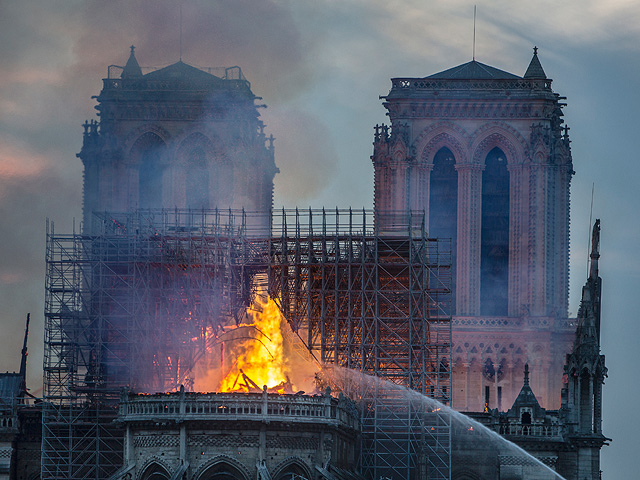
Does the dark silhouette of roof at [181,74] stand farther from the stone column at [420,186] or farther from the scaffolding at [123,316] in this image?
the scaffolding at [123,316]

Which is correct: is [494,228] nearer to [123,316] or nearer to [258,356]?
[258,356]

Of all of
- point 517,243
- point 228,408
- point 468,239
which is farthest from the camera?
point 468,239

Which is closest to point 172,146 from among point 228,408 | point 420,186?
point 420,186

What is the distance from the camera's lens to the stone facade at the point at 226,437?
80.7m

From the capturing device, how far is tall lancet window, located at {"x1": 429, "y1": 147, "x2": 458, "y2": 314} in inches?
4724

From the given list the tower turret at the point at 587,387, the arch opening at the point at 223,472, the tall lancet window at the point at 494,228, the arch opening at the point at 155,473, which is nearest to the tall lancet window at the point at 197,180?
the tall lancet window at the point at 494,228

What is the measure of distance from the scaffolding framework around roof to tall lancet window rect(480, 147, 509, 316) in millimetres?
20967

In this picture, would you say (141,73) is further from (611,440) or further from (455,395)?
(611,440)

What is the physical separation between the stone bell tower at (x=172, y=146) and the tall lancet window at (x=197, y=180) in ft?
0.21

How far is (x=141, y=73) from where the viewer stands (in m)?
124

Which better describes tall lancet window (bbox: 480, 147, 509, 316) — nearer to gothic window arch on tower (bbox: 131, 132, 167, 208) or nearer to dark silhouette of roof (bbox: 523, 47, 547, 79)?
dark silhouette of roof (bbox: 523, 47, 547, 79)

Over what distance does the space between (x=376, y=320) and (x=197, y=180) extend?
2866 cm

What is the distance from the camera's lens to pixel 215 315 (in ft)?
323

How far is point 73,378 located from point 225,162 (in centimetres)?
2725
